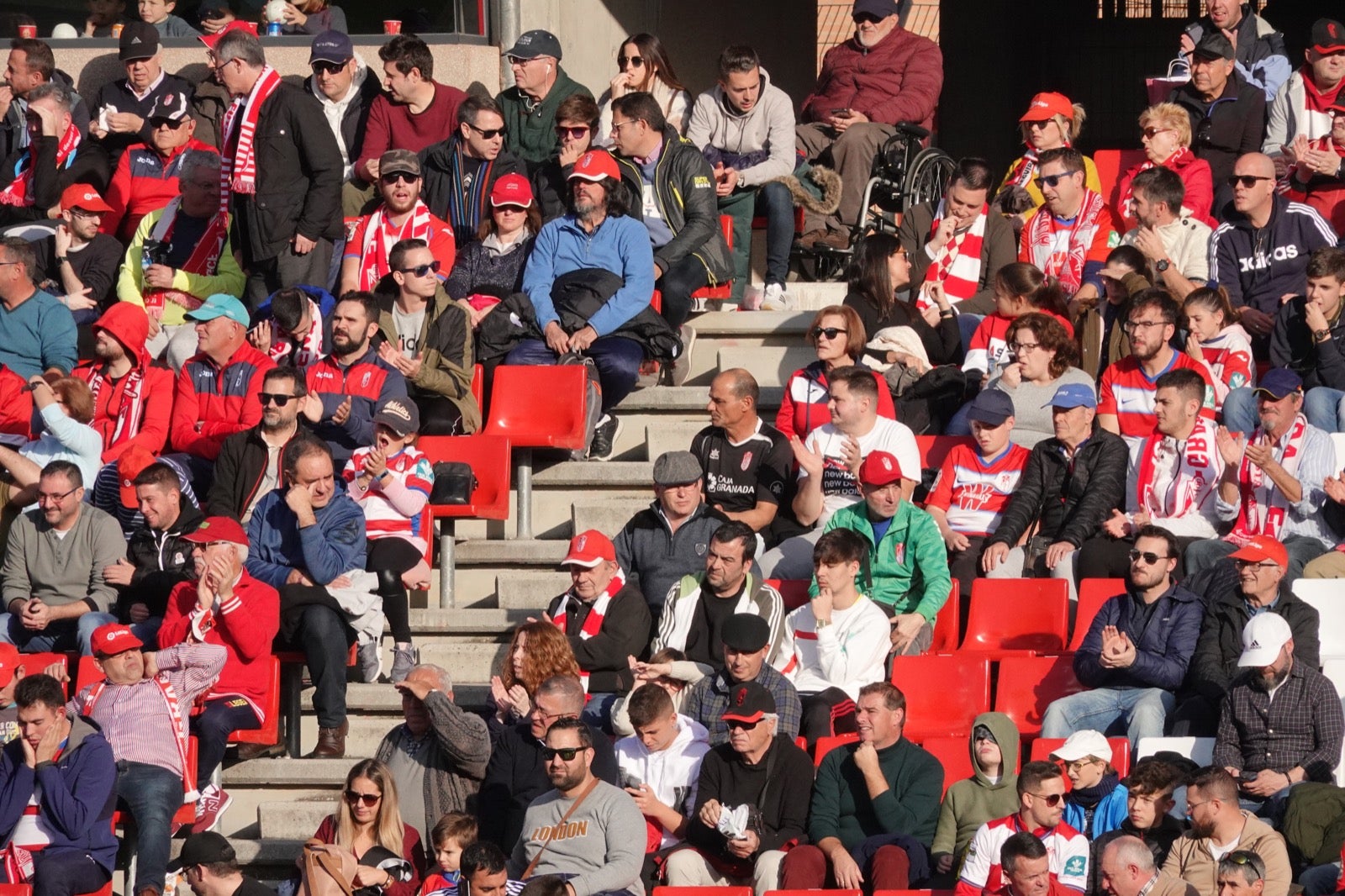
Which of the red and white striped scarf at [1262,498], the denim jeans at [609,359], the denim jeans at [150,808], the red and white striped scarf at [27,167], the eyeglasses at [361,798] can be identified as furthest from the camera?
the red and white striped scarf at [27,167]

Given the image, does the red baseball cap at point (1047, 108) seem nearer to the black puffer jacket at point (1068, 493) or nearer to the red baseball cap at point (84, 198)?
the black puffer jacket at point (1068, 493)

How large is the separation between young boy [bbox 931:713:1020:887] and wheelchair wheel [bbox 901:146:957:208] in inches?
175

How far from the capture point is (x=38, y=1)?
43.3 feet

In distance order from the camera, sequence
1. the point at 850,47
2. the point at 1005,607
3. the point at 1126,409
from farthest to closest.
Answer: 1. the point at 850,47
2. the point at 1126,409
3. the point at 1005,607

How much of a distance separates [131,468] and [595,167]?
2.54m

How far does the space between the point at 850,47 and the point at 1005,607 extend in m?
4.54

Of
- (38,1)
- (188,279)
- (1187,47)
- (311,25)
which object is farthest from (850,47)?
(38,1)

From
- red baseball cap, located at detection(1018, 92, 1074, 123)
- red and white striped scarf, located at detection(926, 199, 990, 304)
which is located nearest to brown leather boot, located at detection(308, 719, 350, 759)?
red and white striped scarf, located at detection(926, 199, 990, 304)

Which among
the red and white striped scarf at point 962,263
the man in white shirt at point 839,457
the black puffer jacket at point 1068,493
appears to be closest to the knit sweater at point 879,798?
the man in white shirt at point 839,457

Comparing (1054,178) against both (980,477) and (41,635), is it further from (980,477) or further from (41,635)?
(41,635)

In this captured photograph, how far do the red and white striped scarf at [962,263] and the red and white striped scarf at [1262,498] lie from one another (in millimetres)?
2117

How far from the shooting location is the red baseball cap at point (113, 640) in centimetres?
849

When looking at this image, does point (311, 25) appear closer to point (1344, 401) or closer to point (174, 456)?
point (174, 456)

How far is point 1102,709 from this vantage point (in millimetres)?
8336
